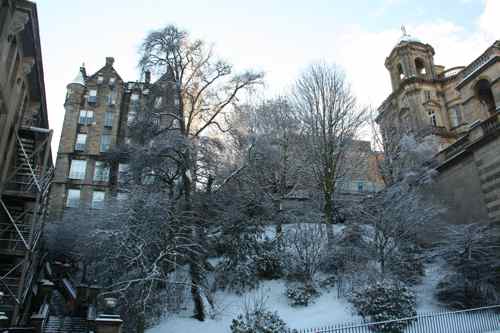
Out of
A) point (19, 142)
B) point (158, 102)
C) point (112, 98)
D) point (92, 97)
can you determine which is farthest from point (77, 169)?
point (19, 142)

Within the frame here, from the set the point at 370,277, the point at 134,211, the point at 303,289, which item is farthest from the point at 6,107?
the point at 370,277

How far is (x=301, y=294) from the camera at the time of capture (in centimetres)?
1722

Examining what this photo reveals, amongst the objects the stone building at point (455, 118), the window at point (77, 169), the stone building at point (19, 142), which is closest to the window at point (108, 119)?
the window at point (77, 169)

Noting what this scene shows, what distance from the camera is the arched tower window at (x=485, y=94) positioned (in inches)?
1052

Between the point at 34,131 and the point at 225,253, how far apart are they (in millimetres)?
11845

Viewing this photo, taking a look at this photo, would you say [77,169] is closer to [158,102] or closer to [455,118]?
[158,102]

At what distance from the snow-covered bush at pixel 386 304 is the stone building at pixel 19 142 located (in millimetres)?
13100

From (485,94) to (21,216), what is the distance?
3073 cm

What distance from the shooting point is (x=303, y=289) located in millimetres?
17547

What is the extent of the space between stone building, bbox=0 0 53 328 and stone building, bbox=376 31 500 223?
2228 centimetres

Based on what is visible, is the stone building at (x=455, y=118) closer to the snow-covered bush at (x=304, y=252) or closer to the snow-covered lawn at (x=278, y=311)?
the snow-covered bush at (x=304, y=252)

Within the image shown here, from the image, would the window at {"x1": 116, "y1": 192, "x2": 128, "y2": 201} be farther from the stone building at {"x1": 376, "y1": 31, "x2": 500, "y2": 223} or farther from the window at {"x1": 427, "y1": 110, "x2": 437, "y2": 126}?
the window at {"x1": 427, "y1": 110, "x2": 437, "y2": 126}

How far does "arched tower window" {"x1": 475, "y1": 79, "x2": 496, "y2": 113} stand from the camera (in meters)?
26.7

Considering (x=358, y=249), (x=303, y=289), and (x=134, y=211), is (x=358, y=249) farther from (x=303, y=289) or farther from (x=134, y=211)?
(x=134, y=211)
